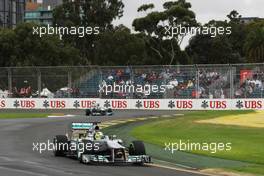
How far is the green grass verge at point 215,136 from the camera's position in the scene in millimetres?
16641

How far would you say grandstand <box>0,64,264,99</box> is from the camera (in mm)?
41281

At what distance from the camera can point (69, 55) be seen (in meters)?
70.6

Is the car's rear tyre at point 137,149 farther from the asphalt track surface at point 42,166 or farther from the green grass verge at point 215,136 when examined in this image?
the green grass verge at point 215,136

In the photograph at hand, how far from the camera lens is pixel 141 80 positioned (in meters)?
43.2

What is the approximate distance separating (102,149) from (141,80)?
27.8 m

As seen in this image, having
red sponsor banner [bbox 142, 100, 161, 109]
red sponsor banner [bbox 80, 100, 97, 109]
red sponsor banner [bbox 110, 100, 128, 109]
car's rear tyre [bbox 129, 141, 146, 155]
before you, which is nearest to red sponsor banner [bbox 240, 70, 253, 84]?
red sponsor banner [bbox 142, 100, 161, 109]

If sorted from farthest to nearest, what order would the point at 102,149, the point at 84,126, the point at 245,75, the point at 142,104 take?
A: the point at 142,104 < the point at 245,75 < the point at 84,126 < the point at 102,149

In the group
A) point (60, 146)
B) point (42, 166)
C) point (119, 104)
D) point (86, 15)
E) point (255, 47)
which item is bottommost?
point (42, 166)

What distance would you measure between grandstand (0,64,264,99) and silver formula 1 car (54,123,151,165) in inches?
1014

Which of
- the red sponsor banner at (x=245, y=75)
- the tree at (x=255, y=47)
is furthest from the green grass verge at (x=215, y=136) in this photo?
the tree at (x=255, y=47)

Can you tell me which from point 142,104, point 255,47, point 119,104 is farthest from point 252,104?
point 255,47

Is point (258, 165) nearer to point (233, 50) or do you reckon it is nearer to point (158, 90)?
point (158, 90)

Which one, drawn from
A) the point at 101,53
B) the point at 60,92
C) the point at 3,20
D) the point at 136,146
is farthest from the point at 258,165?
the point at 3,20

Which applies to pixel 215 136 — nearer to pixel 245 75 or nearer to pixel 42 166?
pixel 42 166
